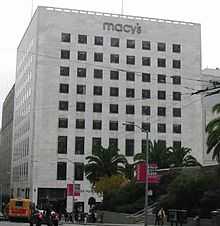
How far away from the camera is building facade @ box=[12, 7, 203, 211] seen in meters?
94.9

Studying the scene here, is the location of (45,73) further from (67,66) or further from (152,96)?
(152,96)

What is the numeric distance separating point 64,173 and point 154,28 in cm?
3194

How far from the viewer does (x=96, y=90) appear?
324 ft

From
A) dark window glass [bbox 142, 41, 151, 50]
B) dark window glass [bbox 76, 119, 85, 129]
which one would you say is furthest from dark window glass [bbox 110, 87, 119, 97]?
dark window glass [bbox 142, 41, 151, 50]

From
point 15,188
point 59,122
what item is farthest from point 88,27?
point 15,188

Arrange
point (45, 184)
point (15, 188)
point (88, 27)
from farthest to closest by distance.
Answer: point (15, 188) → point (88, 27) → point (45, 184)

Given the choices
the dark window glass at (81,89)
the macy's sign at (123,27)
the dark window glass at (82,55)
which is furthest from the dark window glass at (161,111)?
the dark window glass at (82,55)

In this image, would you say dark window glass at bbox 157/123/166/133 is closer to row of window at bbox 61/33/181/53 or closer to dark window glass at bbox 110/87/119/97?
dark window glass at bbox 110/87/119/97

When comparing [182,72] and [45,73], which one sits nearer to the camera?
[45,73]

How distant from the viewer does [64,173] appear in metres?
94.2

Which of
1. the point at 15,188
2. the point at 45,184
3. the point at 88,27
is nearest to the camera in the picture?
the point at 45,184

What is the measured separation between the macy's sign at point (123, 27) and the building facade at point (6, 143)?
136 ft

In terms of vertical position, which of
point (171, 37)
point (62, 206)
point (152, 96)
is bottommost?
point (62, 206)

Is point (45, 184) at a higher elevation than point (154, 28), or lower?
lower
